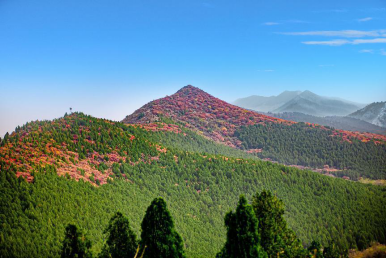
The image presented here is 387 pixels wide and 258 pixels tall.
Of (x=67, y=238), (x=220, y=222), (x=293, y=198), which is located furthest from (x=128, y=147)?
(x=67, y=238)

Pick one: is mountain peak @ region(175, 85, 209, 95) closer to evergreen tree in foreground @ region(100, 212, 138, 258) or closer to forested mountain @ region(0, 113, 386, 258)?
forested mountain @ region(0, 113, 386, 258)

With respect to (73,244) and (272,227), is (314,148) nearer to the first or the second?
(272,227)

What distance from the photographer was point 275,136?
415 ft

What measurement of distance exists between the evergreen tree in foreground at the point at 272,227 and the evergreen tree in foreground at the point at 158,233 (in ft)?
21.8

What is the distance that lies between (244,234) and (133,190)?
34.3m

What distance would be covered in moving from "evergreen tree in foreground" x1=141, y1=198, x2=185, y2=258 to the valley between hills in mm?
13728

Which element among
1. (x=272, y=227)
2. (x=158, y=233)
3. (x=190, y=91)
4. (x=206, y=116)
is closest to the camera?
(x=158, y=233)

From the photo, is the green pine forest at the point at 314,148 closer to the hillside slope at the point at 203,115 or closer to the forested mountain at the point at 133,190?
the hillside slope at the point at 203,115

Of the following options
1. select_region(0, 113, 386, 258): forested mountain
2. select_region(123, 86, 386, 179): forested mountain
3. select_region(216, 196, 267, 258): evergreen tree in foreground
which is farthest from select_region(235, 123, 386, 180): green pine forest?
select_region(216, 196, 267, 258): evergreen tree in foreground

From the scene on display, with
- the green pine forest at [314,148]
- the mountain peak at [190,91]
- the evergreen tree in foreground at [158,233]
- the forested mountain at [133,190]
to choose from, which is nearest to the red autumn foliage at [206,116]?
Answer: the mountain peak at [190,91]

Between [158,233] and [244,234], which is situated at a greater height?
[244,234]

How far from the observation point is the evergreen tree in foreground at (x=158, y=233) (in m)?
19.2

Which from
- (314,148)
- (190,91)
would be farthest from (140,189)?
(190,91)

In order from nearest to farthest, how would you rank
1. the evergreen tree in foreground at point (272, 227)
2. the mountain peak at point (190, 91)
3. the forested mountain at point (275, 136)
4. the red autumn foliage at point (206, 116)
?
the evergreen tree in foreground at point (272, 227) < the forested mountain at point (275, 136) < the red autumn foliage at point (206, 116) < the mountain peak at point (190, 91)
